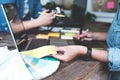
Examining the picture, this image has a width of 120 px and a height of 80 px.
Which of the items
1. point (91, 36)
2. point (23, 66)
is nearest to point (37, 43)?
point (91, 36)

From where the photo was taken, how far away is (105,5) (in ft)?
7.18

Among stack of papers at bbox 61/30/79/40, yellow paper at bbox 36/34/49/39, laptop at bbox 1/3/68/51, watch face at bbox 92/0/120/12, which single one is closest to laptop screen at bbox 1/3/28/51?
laptop at bbox 1/3/68/51

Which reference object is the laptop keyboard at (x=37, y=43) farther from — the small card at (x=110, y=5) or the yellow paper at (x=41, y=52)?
the small card at (x=110, y=5)

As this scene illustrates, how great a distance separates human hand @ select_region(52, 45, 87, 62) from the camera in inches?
45.4

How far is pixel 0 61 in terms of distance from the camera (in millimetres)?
921

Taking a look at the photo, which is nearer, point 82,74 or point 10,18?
point 82,74

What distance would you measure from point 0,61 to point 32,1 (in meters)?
1.01

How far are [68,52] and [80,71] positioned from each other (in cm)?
14

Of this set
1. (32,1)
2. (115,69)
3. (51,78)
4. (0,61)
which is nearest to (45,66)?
(51,78)

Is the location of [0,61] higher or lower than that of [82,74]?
higher

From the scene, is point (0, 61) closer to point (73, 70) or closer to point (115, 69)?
point (73, 70)

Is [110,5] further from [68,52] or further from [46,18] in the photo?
[68,52]

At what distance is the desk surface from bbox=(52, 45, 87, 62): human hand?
26mm

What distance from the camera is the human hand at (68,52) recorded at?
45.4 inches
